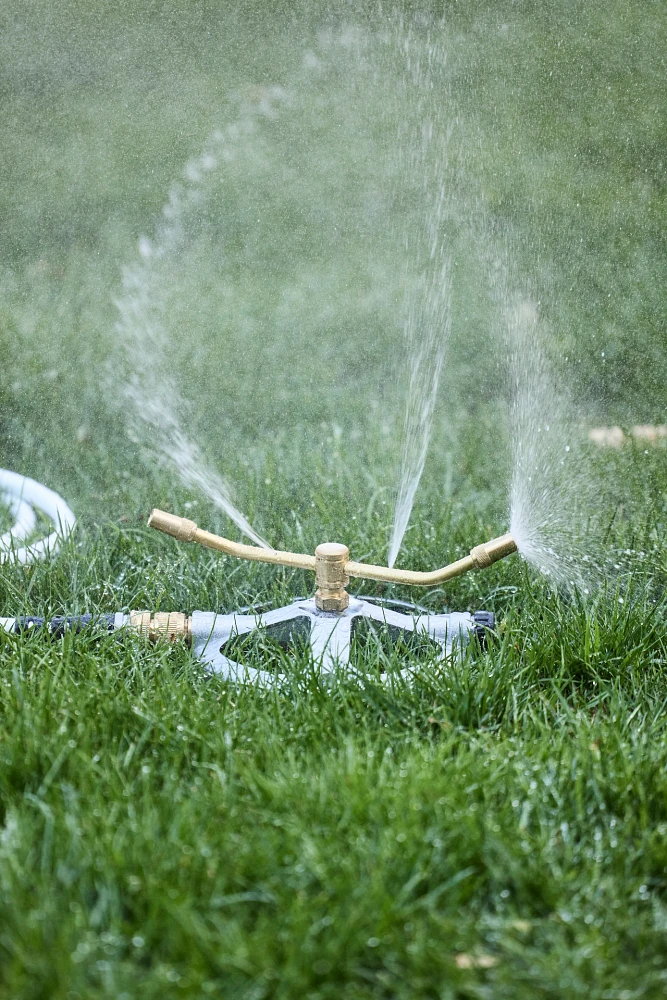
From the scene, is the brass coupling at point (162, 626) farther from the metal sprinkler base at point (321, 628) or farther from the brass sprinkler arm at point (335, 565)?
the brass sprinkler arm at point (335, 565)

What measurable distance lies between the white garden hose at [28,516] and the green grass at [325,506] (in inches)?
2.5

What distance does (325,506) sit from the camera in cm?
262

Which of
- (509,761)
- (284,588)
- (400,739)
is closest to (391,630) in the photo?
(284,588)

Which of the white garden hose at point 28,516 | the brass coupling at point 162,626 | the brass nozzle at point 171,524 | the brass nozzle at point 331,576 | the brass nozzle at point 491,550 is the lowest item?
the white garden hose at point 28,516

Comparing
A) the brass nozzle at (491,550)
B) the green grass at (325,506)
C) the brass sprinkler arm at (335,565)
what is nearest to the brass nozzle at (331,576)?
the brass sprinkler arm at (335,565)

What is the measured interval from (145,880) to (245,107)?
2.64m

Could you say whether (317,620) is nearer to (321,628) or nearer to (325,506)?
(321,628)

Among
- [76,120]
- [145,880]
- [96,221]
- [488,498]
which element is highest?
[76,120]

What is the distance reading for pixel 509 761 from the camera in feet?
5.30

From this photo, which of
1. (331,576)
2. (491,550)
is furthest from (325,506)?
(491,550)

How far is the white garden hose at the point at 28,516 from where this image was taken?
2424 mm

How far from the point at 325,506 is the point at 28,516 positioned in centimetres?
73

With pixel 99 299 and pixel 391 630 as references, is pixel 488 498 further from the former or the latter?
pixel 99 299

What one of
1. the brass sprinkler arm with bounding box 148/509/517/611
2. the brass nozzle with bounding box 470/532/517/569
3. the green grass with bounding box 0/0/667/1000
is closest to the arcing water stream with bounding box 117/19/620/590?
the green grass with bounding box 0/0/667/1000
